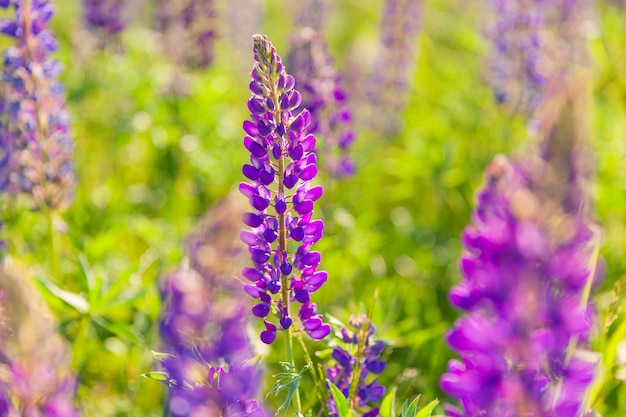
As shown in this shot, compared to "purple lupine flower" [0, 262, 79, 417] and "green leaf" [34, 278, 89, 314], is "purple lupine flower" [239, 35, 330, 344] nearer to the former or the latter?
"purple lupine flower" [0, 262, 79, 417]

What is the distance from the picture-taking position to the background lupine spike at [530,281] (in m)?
1.28

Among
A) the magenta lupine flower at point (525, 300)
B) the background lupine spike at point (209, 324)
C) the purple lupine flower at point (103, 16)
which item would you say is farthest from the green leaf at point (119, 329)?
the purple lupine flower at point (103, 16)

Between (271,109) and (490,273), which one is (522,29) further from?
(490,273)

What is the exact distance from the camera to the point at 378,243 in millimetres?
4340

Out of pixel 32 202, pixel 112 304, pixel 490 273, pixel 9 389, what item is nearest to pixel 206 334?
pixel 9 389

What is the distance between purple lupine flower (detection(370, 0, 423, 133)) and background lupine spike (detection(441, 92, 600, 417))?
376cm

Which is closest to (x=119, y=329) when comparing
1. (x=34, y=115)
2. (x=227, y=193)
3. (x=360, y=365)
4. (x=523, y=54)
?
(x=34, y=115)

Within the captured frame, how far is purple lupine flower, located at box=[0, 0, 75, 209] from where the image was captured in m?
2.95

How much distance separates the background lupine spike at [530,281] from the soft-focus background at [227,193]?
0.97 meters

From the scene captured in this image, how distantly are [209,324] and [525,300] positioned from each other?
0.56 meters

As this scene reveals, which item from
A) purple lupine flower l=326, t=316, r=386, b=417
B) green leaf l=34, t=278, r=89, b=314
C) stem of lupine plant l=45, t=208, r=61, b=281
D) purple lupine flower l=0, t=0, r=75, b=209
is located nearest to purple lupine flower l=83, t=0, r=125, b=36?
purple lupine flower l=0, t=0, r=75, b=209

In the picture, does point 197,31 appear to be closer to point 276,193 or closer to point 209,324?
point 276,193

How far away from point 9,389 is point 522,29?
3943 millimetres

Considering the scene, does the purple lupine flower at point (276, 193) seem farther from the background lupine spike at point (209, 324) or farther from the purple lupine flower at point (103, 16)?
the purple lupine flower at point (103, 16)
